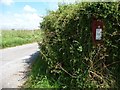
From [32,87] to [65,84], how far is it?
1.02 meters

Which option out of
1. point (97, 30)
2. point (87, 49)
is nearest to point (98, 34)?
point (97, 30)

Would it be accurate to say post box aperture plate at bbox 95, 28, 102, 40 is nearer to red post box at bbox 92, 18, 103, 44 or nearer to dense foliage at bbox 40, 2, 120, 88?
red post box at bbox 92, 18, 103, 44

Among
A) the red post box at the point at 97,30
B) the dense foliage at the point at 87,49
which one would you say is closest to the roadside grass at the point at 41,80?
the dense foliage at the point at 87,49

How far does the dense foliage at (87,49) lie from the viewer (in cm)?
669

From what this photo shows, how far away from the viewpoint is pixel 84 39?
7012 millimetres

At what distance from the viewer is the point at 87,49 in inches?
274

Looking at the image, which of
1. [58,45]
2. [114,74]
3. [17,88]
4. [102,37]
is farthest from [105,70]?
[17,88]

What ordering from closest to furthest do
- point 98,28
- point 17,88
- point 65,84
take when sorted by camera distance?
point 98,28
point 65,84
point 17,88

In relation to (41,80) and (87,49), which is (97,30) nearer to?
(87,49)

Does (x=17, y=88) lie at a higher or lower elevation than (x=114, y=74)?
lower

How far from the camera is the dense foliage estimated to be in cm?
669

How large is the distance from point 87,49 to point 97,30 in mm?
550

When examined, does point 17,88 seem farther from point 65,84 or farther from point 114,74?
point 114,74

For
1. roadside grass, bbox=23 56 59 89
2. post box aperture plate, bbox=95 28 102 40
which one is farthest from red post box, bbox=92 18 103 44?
roadside grass, bbox=23 56 59 89
